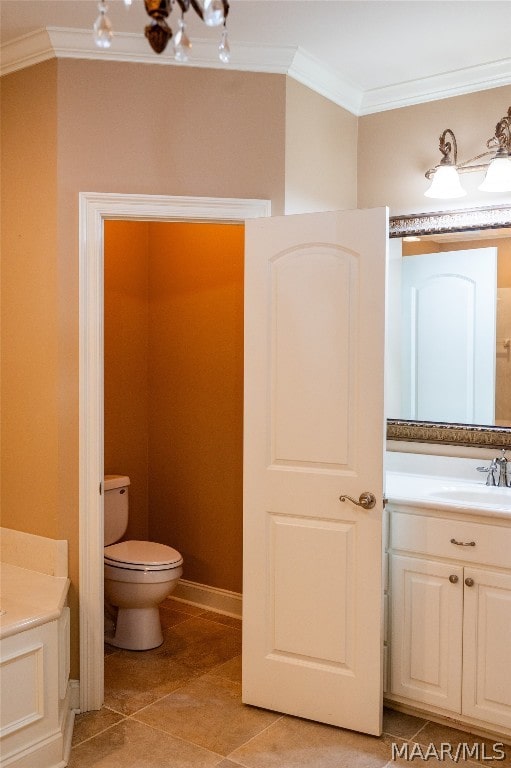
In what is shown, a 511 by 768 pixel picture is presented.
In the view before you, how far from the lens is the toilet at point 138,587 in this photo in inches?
135

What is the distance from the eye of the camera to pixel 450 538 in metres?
2.67

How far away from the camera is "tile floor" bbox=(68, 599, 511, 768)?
254cm

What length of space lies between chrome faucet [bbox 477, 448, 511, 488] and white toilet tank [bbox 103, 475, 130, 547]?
1.90 metres

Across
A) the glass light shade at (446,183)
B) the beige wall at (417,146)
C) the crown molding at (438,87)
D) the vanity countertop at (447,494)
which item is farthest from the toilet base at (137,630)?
the crown molding at (438,87)

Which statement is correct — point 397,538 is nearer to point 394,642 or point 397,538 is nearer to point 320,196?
point 394,642

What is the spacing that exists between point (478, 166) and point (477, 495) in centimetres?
141

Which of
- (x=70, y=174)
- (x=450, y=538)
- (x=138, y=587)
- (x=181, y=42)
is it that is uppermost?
(x=70, y=174)

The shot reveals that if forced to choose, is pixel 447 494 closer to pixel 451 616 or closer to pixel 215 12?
pixel 451 616

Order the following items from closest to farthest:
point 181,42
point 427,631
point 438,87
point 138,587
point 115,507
Answer: point 181,42 → point 427,631 → point 438,87 → point 138,587 → point 115,507

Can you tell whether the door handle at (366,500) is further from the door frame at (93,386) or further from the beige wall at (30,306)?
the beige wall at (30,306)

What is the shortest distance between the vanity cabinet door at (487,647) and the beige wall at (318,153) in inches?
66.3

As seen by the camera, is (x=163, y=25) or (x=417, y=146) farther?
(x=417, y=146)

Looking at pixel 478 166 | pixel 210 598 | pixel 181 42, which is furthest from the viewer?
pixel 210 598

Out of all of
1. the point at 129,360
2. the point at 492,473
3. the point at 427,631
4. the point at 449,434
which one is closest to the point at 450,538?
the point at 427,631
